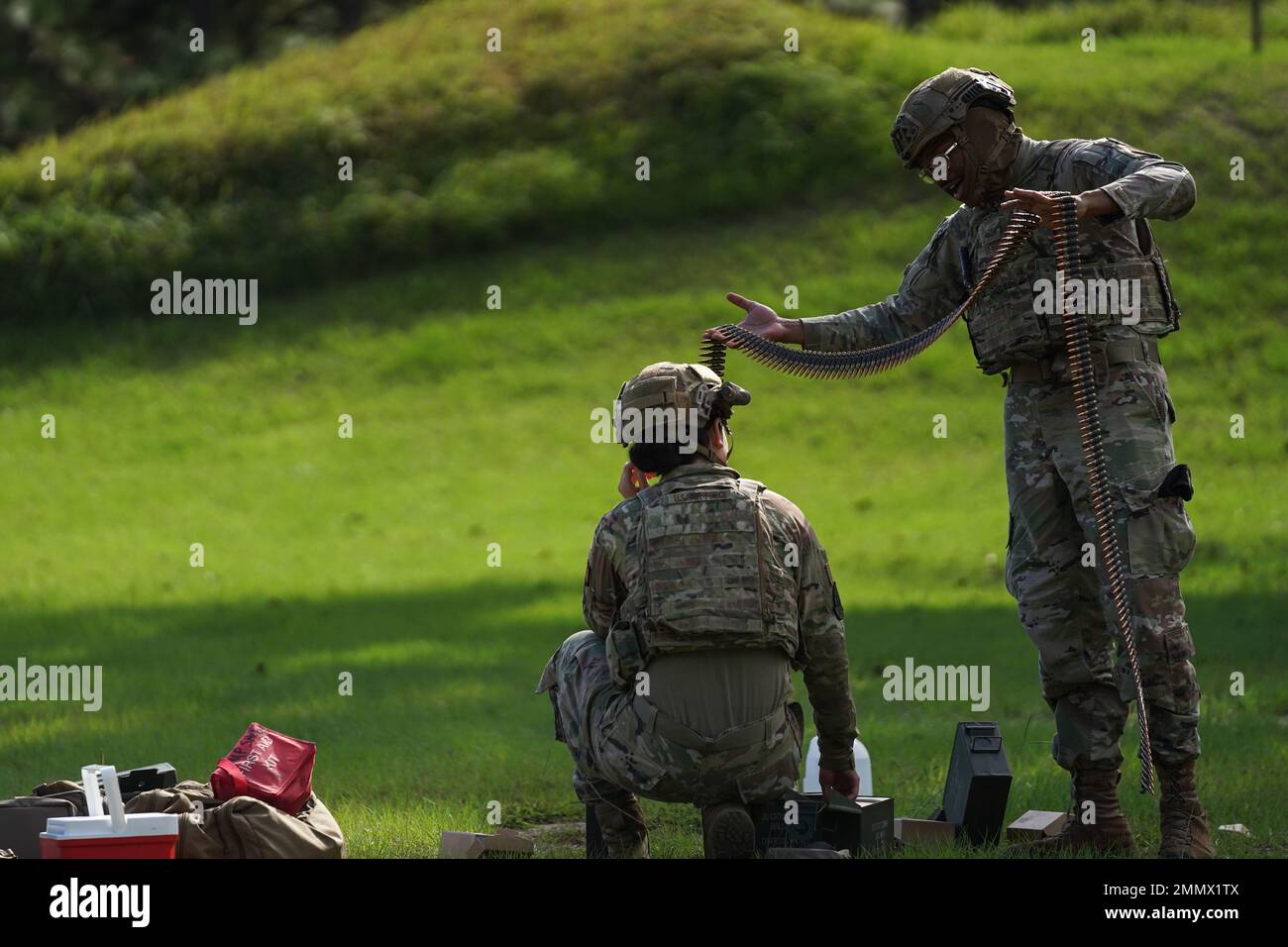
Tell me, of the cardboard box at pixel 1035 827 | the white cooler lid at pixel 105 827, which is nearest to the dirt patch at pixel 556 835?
the cardboard box at pixel 1035 827

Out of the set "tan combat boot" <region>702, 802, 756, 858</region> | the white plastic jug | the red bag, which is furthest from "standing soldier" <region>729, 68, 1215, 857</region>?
the red bag

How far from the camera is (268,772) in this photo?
6.17 meters

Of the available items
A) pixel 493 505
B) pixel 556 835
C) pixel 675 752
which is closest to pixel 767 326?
pixel 675 752

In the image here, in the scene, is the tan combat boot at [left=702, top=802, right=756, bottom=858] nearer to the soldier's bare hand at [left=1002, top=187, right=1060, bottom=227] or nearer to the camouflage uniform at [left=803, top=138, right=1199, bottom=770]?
the camouflage uniform at [left=803, top=138, right=1199, bottom=770]

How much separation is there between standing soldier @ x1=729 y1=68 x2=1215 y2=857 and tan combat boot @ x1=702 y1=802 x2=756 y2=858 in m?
1.39

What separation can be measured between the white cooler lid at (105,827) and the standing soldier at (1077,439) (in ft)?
9.02

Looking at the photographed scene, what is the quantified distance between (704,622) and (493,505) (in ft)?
44.0

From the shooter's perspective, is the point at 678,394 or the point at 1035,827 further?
the point at 1035,827

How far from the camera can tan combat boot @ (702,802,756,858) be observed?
223 inches

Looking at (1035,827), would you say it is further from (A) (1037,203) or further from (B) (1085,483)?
(A) (1037,203)
